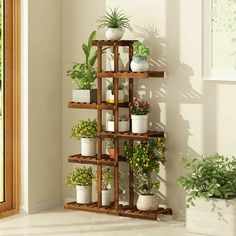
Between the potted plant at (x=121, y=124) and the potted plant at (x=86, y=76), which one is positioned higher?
the potted plant at (x=86, y=76)

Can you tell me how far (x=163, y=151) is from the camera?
5633 mm

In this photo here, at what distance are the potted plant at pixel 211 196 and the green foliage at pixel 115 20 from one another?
1.14m

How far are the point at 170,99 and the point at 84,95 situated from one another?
657mm

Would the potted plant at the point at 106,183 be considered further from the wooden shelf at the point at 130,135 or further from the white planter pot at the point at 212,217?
the white planter pot at the point at 212,217

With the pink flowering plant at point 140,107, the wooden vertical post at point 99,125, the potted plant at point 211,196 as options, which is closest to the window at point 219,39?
the pink flowering plant at point 140,107

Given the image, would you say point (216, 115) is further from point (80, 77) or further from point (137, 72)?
point (80, 77)

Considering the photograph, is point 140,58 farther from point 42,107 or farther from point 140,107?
point 42,107

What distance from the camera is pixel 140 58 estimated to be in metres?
5.57

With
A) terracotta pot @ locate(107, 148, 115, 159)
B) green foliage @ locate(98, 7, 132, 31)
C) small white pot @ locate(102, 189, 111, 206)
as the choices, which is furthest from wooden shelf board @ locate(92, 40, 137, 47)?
small white pot @ locate(102, 189, 111, 206)

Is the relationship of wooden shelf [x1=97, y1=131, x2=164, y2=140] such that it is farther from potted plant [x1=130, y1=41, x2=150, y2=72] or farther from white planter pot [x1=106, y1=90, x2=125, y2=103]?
potted plant [x1=130, y1=41, x2=150, y2=72]

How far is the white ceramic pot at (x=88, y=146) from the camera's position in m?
5.91

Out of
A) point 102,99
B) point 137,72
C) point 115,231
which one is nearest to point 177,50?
point 137,72

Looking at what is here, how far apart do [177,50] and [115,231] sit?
4.56 ft

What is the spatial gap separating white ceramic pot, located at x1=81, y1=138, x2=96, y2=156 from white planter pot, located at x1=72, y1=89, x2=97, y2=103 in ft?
1.00
